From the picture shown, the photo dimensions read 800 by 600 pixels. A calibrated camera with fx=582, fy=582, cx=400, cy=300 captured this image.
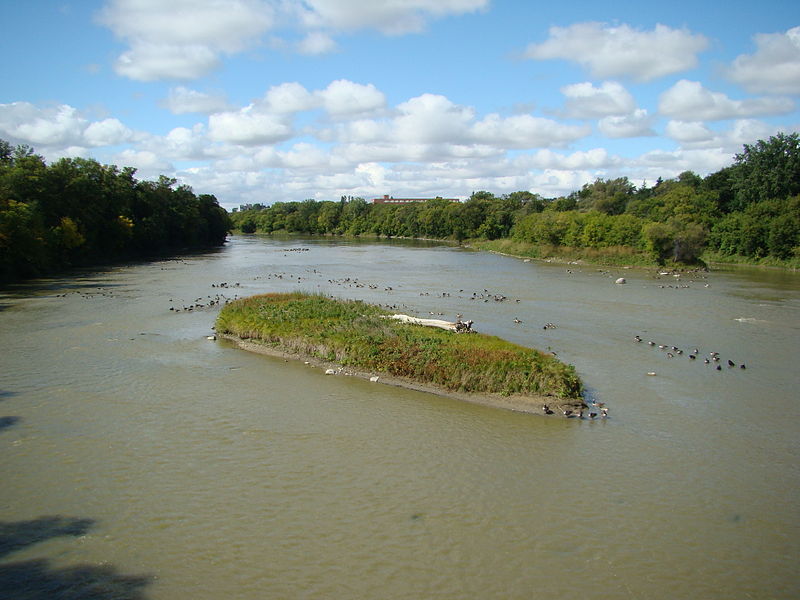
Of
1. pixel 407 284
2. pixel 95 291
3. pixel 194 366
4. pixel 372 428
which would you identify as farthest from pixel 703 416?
pixel 95 291

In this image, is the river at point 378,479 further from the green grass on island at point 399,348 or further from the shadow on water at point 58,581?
the green grass on island at point 399,348

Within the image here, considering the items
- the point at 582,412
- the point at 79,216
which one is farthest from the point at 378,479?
the point at 79,216

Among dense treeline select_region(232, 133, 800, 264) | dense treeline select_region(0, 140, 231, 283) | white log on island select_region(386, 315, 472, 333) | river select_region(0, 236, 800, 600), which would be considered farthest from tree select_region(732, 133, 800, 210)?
dense treeline select_region(0, 140, 231, 283)

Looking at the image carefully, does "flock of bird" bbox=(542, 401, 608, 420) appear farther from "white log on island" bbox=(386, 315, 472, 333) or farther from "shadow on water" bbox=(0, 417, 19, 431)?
"shadow on water" bbox=(0, 417, 19, 431)

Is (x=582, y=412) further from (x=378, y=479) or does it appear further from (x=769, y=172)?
(x=769, y=172)

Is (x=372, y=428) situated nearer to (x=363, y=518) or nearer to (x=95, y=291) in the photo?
(x=363, y=518)

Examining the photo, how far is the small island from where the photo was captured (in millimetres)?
20438

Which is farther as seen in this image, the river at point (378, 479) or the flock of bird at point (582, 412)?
the flock of bird at point (582, 412)

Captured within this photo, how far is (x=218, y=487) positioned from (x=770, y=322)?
34789 millimetres

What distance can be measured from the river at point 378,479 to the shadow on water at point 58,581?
40 millimetres

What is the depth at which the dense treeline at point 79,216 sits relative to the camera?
53938 mm

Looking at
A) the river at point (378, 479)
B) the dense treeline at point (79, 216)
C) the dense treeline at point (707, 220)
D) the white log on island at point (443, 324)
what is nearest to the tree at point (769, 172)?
the dense treeline at point (707, 220)

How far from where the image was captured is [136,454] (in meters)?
16.0

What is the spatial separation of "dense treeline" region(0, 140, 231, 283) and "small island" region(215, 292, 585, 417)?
34415mm
